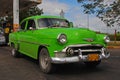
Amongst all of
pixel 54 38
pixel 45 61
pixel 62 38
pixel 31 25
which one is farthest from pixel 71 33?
pixel 31 25

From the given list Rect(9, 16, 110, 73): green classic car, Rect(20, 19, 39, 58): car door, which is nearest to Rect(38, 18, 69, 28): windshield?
Rect(9, 16, 110, 73): green classic car

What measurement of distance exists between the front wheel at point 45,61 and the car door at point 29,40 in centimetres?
40

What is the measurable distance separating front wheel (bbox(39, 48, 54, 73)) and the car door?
0.40m

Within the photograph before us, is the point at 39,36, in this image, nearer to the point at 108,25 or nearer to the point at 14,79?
the point at 14,79

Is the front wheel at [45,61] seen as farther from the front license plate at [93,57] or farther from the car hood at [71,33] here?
the front license plate at [93,57]

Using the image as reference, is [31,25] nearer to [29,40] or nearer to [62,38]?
[29,40]

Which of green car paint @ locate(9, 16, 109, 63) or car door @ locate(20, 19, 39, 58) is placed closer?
green car paint @ locate(9, 16, 109, 63)

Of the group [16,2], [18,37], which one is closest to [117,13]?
[16,2]

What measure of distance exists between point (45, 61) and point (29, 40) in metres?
1.38

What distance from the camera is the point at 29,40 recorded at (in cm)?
1001

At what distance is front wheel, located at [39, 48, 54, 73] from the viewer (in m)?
8.64

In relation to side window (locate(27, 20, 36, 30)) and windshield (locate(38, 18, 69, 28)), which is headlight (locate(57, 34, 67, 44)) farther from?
side window (locate(27, 20, 36, 30))

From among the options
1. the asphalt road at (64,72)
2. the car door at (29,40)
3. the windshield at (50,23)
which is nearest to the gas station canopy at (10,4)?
the car door at (29,40)

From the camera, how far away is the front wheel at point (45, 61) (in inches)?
340
